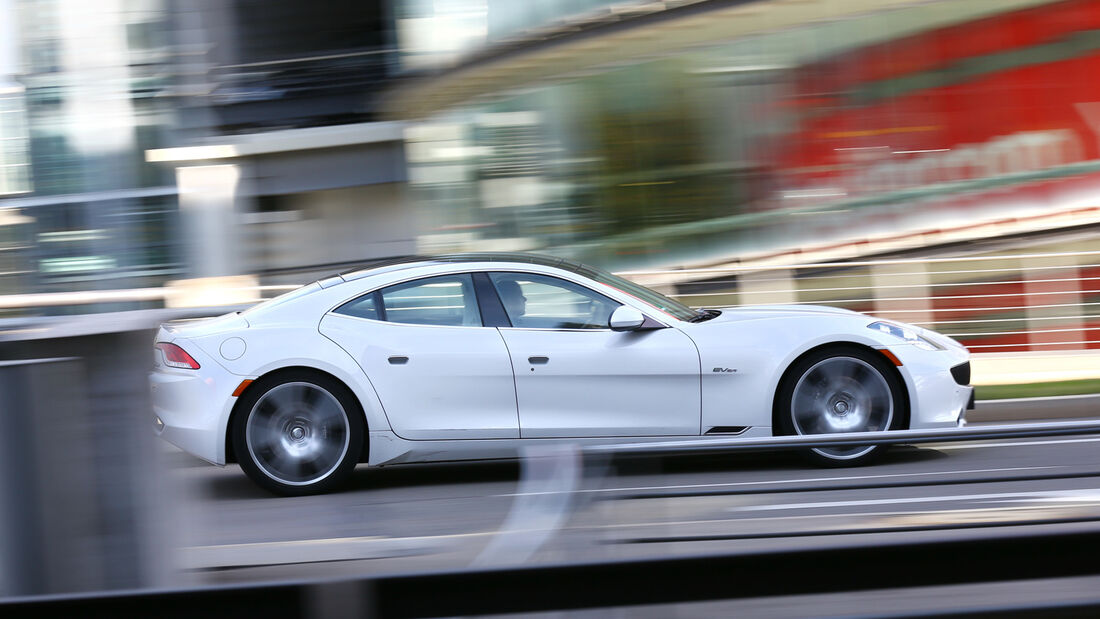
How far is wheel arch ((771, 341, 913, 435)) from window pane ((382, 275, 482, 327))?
5.36 feet

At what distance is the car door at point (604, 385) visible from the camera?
5914mm

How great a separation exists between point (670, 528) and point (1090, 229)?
10884mm

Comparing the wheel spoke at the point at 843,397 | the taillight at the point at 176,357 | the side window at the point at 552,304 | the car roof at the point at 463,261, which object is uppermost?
the car roof at the point at 463,261

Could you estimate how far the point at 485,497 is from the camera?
5816 millimetres

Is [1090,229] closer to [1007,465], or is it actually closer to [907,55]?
[907,55]

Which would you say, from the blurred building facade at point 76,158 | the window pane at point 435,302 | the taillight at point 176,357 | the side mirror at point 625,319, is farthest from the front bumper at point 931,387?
the blurred building facade at point 76,158

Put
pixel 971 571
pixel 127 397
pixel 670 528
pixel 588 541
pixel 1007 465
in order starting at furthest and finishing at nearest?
1. pixel 1007 465
2. pixel 127 397
3. pixel 670 528
4. pixel 588 541
5. pixel 971 571

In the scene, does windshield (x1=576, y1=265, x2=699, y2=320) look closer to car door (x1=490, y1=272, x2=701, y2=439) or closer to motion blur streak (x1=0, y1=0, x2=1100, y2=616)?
car door (x1=490, y1=272, x2=701, y2=439)

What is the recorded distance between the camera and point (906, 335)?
6203 millimetres

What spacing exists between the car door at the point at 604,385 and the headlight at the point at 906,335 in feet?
3.51

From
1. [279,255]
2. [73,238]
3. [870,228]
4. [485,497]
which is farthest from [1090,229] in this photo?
[279,255]

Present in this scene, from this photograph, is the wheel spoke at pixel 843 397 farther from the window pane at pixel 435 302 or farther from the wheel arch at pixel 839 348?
the window pane at pixel 435 302

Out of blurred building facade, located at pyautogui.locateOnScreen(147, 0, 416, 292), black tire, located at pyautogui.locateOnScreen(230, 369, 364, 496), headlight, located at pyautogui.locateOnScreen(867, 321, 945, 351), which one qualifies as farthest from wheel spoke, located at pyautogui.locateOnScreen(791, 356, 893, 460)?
blurred building facade, located at pyautogui.locateOnScreen(147, 0, 416, 292)

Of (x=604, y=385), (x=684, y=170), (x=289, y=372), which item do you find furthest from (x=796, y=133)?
(x=289, y=372)
